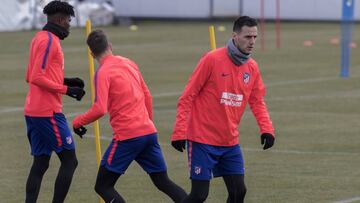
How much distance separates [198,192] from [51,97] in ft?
6.40

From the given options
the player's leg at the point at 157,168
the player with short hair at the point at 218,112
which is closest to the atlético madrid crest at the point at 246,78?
the player with short hair at the point at 218,112

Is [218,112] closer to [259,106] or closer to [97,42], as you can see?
[259,106]

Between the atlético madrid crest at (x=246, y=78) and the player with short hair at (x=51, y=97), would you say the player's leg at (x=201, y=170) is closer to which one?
the atlético madrid crest at (x=246, y=78)

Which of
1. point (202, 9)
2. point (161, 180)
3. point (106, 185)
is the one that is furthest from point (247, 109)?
point (202, 9)

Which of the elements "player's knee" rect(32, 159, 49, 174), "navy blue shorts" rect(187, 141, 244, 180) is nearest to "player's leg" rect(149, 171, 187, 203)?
"navy blue shorts" rect(187, 141, 244, 180)

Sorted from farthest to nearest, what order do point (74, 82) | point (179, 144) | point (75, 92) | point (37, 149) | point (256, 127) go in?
1. point (256, 127)
2. point (74, 82)
3. point (37, 149)
4. point (75, 92)
5. point (179, 144)

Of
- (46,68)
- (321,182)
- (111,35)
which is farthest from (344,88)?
(111,35)

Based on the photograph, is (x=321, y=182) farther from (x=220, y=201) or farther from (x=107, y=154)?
(x=107, y=154)

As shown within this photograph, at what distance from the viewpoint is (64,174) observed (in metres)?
10.5

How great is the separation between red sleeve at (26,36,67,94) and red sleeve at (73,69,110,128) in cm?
87

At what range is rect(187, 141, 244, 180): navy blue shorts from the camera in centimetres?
944

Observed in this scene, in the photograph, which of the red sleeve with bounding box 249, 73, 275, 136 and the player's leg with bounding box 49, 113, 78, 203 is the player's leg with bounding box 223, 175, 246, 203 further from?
the player's leg with bounding box 49, 113, 78, 203

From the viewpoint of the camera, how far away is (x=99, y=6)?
171ft

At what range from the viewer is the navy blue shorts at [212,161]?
372 inches
